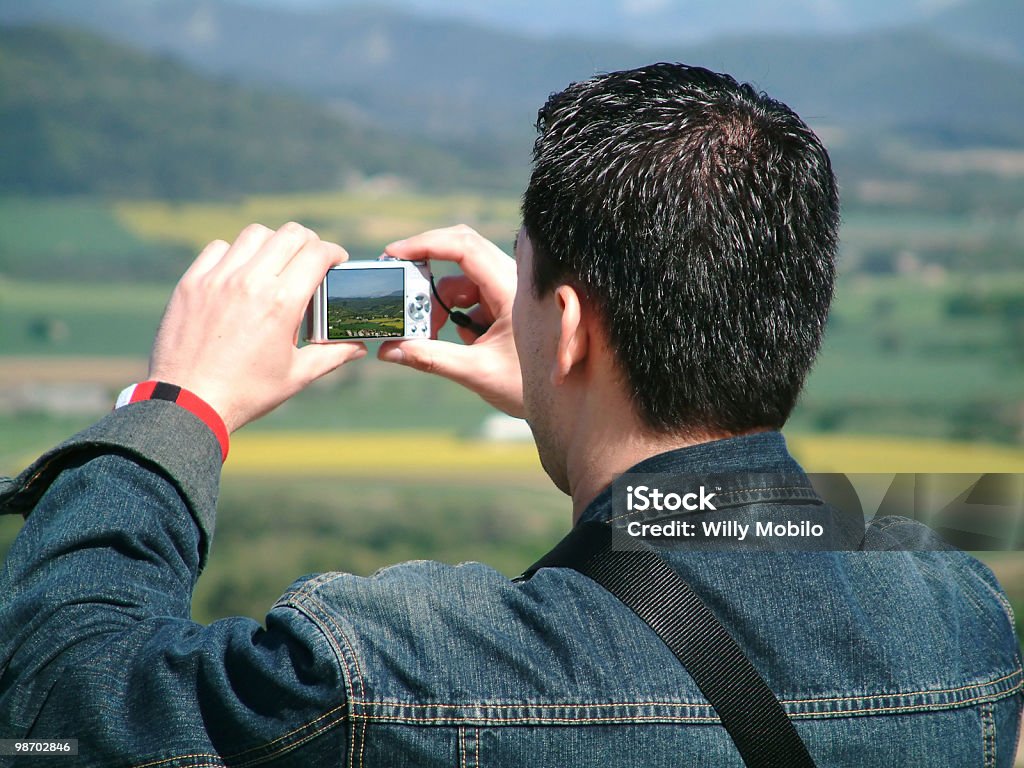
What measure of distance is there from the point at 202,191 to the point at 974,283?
924 cm

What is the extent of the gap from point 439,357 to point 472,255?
Answer: 16cm

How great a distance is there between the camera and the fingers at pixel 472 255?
5.27ft

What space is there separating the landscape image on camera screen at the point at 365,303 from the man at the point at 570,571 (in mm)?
208

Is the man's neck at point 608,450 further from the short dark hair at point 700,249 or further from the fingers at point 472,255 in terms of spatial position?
the fingers at point 472,255

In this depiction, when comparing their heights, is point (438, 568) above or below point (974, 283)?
below

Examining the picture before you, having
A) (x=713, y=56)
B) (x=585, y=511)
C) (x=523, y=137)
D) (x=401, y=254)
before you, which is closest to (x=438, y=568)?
(x=585, y=511)

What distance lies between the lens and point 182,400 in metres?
1.17

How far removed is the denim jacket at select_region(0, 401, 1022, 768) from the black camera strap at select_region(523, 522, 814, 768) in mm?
12

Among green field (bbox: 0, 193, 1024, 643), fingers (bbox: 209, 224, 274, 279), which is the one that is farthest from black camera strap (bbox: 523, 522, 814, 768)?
green field (bbox: 0, 193, 1024, 643)

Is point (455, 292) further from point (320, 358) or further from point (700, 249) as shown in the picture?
point (700, 249)

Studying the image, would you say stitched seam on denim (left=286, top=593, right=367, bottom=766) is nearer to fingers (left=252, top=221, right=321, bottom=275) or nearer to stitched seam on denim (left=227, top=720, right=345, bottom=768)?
stitched seam on denim (left=227, top=720, right=345, bottom=768)

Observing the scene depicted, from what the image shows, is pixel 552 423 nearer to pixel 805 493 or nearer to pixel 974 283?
pixel 805 493

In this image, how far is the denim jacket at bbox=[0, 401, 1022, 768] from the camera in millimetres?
953

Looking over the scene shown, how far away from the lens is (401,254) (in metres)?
1.63
